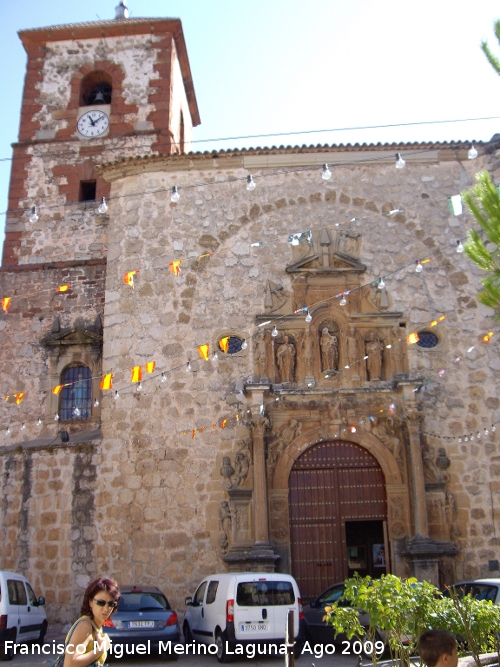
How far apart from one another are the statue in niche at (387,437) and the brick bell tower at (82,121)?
7.44m

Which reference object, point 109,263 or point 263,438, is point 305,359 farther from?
point 109,263

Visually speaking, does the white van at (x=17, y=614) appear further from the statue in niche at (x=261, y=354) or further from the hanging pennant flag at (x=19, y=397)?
the statue in niche at (x=261, y=354)

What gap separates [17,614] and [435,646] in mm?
8016

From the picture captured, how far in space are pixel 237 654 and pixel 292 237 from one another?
849 cm

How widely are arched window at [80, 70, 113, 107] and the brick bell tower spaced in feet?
0.09

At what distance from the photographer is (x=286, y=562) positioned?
A: 1329 cm

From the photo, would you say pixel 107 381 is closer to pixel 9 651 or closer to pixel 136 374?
pixel 136 374

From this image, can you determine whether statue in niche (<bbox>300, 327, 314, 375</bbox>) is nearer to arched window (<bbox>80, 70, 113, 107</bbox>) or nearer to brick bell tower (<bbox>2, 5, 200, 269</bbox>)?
brick bell tower (<bbox>2, 5, 200, 269</bbox>)

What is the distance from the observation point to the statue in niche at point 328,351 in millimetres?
14414

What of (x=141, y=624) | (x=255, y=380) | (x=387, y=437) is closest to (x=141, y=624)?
(x=141, y=624)

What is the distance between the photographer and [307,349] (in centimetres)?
1452

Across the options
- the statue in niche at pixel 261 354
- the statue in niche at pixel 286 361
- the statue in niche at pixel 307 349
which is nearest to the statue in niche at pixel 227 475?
the statue in niche at pixel 261 354

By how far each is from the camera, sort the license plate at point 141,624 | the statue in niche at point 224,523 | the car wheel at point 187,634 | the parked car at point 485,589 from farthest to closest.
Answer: the statue in niche at point 224,523 < the car wheel at point 187,634 < the license plate at point 141,624 < the parked car at point 485,589

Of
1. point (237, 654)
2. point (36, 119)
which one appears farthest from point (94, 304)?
point (237, 654)
